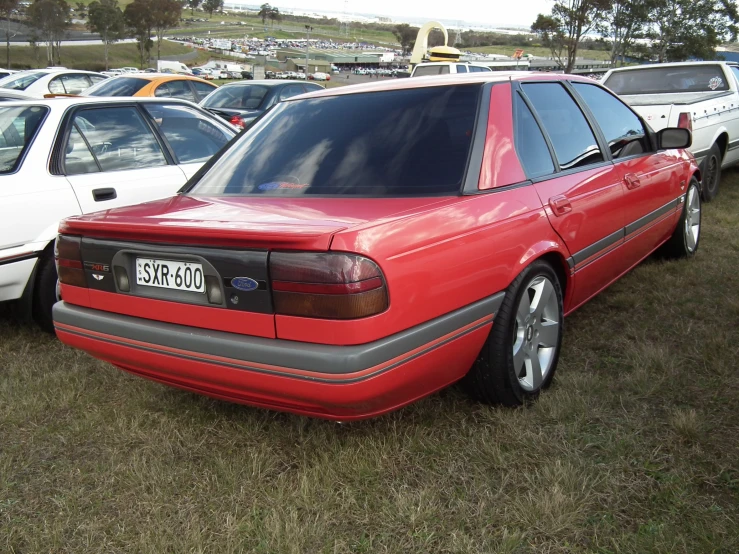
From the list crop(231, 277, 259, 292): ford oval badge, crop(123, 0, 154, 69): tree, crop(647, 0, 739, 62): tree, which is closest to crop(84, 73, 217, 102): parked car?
crop(231, 277, 259, 292): ford oval badge

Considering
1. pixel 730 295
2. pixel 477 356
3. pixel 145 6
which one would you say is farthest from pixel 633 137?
pixel 145 6

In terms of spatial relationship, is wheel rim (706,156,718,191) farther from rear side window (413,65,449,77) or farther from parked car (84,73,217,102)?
rear side window (413,65,449,77)

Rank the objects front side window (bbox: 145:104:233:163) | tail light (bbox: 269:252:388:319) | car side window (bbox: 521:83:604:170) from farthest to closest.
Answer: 1. front side window (bbox: 145:104:233:163)
2. car side window (bbox: 521:83:604:170)
3. tail light (bbox: 269:252:388:319)

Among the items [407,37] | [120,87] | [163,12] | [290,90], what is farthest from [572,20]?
[407,37]

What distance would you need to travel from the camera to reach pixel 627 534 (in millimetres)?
2111

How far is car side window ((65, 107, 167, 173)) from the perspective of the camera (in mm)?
4238

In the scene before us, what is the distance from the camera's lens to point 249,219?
7.82 ft

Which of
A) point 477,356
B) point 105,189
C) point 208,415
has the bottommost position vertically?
point 208,415

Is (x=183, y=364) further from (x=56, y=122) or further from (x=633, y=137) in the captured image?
(x=633, y=137)

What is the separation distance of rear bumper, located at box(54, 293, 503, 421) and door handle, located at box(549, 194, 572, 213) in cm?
Result: 60

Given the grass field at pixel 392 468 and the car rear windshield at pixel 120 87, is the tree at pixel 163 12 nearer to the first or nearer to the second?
the car rear windshield at pixel 120 87

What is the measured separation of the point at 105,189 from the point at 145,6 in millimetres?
71997

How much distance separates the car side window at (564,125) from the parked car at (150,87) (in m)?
7.82

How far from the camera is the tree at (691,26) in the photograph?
31.9 meters
